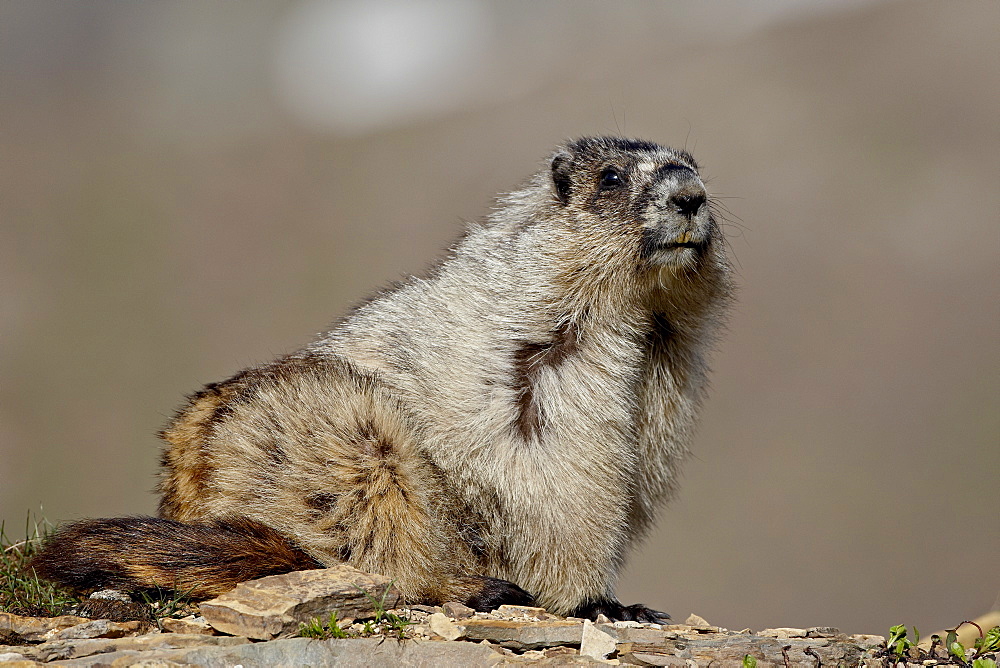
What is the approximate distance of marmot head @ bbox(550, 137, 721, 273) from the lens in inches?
261

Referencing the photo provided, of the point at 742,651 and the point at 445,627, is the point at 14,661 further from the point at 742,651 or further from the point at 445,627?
the point at 742,651

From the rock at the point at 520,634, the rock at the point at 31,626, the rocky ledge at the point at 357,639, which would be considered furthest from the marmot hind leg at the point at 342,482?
the rock at the point at 31,626

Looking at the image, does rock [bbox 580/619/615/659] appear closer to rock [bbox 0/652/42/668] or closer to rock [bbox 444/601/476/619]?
rock [bbox 444/601/476/619]

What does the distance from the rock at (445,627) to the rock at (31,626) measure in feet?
6.33

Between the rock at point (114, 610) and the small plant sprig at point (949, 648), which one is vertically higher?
the small plant sprig at point (949, 648)

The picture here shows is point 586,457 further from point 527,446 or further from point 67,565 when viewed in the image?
point 67,565

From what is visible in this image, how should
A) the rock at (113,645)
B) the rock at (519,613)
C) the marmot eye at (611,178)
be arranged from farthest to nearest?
1. the marmot eye at (611,178)
2. the rock at (519,613)
3. the rock at (113,645)

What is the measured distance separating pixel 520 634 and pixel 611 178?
136 inches

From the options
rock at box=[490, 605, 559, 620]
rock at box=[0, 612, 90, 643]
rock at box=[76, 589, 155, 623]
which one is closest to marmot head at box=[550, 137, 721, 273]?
rock at box=[490, 605, 559, 620]

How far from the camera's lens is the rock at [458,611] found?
5461 millimetres

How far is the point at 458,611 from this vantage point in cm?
549

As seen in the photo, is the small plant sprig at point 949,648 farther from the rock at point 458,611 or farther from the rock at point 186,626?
the rock at point 186,626

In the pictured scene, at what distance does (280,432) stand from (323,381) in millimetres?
460

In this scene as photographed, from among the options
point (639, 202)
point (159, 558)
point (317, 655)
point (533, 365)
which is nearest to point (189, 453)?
point (159, 558)
